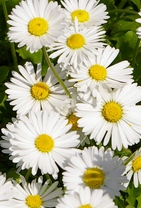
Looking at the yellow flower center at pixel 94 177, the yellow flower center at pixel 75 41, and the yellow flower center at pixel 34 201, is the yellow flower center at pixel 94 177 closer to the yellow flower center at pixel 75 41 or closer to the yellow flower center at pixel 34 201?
the yellow flower center at pixel 34 201

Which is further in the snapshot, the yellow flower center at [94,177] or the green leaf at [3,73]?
the green leaf at [3,73]

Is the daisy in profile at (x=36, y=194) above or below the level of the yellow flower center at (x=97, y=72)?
below

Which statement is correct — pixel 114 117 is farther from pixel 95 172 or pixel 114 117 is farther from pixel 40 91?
pixel 40 91

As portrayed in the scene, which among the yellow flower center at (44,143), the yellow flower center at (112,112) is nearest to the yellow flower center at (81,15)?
the yellow flower center at (112,112)

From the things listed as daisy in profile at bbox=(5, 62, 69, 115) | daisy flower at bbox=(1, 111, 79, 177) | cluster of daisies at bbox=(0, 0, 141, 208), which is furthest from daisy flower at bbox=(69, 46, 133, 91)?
daisy flower at bbox=(1, 111, 79, 177)

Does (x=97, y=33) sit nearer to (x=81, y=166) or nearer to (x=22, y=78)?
(x=22, y=78)

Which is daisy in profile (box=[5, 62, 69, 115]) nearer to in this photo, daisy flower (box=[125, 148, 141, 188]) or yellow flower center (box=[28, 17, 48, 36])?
yellow flower center (box=[28, 17, 48, 36])

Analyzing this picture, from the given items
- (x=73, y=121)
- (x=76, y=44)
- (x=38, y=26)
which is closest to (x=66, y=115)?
(x=73, y=121)
